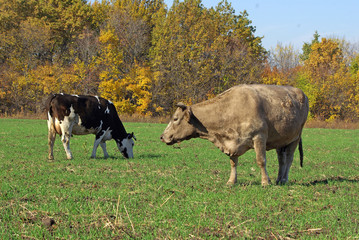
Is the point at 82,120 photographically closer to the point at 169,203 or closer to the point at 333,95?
the point at 169,203

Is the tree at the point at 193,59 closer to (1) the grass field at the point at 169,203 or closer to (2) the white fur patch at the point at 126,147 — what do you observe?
(2) the white fur patch at the point at 126,147

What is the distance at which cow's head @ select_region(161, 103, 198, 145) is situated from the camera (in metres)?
8.97

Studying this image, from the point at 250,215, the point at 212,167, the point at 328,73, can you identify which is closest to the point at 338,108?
the point at 328,73

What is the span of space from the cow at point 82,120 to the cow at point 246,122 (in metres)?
5.73

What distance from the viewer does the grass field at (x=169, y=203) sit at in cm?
536

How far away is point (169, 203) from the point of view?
6984 millimetres

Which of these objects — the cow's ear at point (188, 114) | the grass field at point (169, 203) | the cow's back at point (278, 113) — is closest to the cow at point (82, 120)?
the grass field at point (169, 203)

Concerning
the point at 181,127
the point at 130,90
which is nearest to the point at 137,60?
the point at 130,90

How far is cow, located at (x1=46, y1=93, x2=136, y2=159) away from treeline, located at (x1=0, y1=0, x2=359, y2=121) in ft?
113

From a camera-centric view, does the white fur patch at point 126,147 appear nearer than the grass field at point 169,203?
No

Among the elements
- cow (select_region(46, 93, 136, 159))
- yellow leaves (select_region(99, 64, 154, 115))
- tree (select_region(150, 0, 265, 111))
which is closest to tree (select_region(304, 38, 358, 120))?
tree (select_region(150, 0, 265, 111))

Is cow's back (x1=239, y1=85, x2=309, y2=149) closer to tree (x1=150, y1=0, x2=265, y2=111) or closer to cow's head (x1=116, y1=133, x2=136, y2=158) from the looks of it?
cow's head (x1=116, y1=133, x2=136, y2=158)

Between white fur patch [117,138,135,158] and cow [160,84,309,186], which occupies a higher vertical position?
cow [160,84,309,186]

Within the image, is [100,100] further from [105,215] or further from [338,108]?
[338,108]
